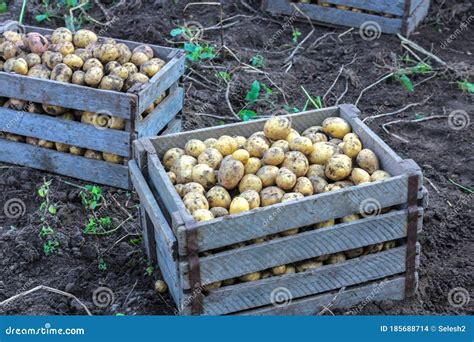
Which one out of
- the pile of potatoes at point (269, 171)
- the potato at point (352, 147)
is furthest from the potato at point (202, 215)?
the potato at point (352, 147)

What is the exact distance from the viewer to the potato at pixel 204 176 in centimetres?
353

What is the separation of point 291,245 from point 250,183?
1.19 ft

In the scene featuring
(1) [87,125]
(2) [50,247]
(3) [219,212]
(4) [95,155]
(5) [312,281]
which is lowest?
(2) [50,247]

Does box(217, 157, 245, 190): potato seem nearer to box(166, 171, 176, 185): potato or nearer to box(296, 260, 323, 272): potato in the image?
box(166, 171, 176, 185): potato

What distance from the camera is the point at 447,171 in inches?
197

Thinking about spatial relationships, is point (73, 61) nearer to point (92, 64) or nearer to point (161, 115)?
point (92, 64)

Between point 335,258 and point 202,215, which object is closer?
point 202,215

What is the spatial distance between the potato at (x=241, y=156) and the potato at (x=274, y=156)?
92 mm

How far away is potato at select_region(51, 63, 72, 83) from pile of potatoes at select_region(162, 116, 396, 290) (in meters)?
1.08

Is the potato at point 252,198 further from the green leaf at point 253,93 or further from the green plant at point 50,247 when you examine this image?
the green leaf at point 253,93

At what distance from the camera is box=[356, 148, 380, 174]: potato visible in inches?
141

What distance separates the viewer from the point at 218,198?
11.2 ft

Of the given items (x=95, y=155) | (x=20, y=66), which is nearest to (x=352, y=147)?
(x=95, y=155)

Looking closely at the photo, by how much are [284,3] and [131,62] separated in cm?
289
